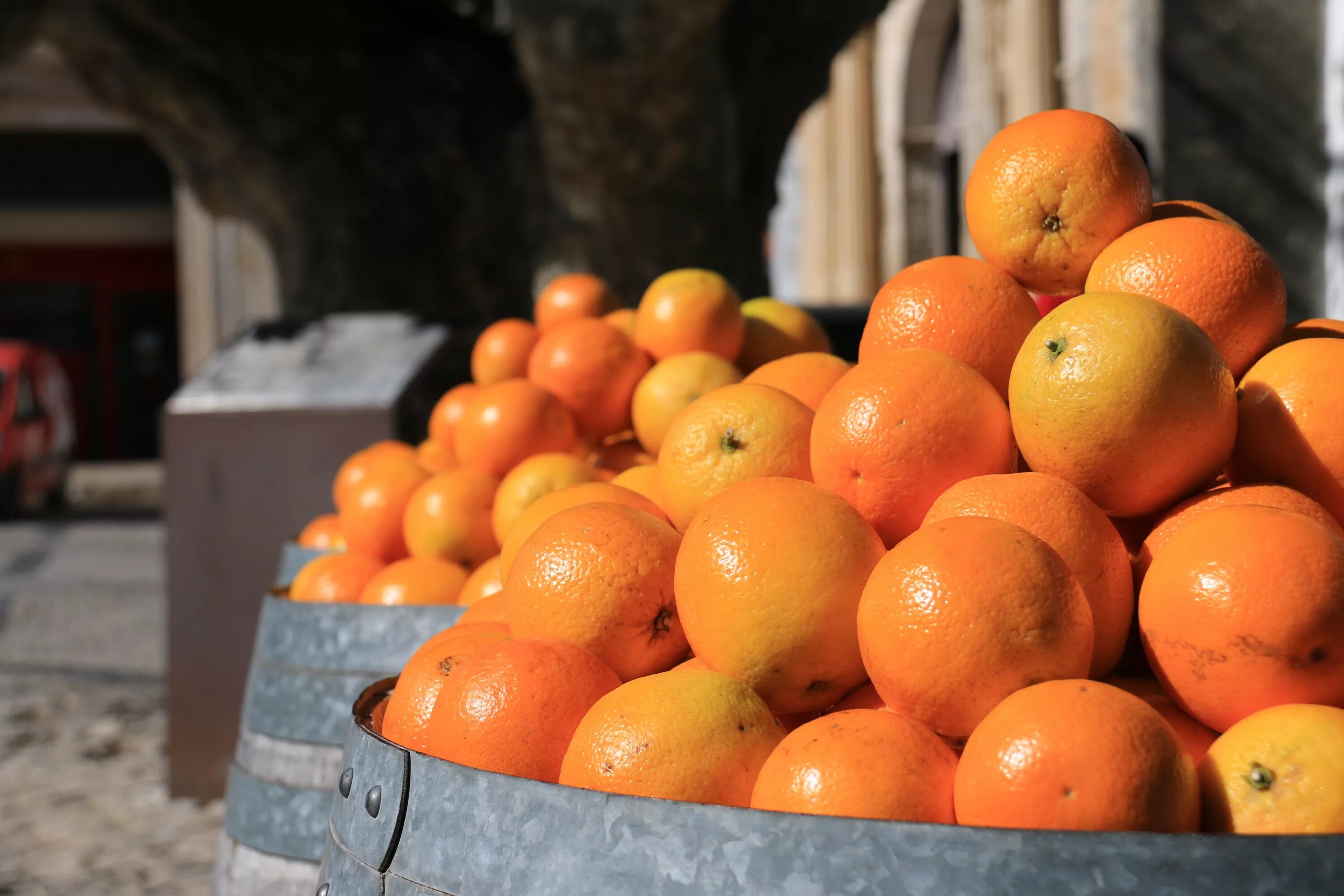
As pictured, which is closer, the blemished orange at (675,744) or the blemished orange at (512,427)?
the blemished orange at (675,744)

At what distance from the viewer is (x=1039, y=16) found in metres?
10.8

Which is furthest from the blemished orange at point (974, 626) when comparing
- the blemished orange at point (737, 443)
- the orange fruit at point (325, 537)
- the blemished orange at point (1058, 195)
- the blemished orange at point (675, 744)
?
the orange fruit at point (325, 537)

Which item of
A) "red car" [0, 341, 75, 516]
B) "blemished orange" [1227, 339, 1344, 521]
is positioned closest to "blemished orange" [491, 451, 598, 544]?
"blemished orange" [1227, 339, 1344, 521]

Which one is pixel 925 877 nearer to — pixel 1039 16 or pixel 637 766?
pixel 637 766

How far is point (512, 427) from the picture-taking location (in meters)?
1.95

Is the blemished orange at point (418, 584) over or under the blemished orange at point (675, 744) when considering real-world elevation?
under

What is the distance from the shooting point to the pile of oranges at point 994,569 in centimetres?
92

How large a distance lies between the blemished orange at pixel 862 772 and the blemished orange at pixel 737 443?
409 mm

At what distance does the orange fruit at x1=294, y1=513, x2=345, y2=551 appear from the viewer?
7.25ft

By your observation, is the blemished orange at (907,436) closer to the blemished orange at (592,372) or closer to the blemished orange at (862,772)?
the blemished orange at (862,772)

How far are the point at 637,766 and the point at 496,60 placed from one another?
193 inches

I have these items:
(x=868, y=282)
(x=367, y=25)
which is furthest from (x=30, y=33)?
(x=868, y=282)

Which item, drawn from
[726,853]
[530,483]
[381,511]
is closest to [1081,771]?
[726,853]

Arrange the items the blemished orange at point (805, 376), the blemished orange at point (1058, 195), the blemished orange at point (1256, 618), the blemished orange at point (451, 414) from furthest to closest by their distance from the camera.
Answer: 1. the blemished orange at point (451, 414)
2. the blemished orange at point (805, 376)
3. the blemished orange at point (1058, 195)
4. the blemished orange at point (1256, 618)
